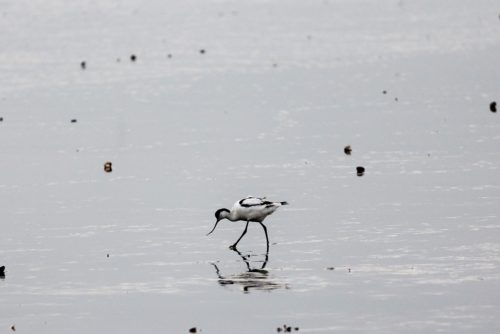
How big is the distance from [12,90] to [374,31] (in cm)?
1997

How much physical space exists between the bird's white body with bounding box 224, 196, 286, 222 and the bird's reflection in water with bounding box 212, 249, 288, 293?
6.26 ft

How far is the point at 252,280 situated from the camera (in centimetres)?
2088

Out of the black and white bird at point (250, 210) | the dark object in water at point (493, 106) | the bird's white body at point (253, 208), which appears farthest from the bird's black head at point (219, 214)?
the dark object in water at point (493, 106)

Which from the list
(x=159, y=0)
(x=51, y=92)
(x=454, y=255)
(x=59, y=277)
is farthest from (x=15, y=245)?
(x=159, y=0)

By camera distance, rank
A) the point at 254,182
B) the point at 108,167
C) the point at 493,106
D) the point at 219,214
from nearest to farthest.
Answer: the point at 219,214 → the point at 254,182 → the point at 108,167 → the point at 493,106

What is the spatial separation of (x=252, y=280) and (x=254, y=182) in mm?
7802

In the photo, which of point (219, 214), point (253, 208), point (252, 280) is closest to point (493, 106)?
point (253, 208)

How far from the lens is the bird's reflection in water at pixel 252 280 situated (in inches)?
800

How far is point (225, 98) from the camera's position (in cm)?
4125

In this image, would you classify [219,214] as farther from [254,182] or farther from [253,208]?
[254,182]

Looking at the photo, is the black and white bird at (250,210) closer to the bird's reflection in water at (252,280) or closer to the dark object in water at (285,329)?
the bird's reflection in water at (252,280)

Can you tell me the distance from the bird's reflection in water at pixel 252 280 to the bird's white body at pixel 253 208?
1909 mm

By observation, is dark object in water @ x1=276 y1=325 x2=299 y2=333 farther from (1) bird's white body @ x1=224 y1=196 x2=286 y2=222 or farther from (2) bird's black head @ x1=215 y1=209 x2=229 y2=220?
(2) bird's black head @ x1=215 y1=209 x2=229 y2=220

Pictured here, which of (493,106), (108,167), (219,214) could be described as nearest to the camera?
(219,214)
